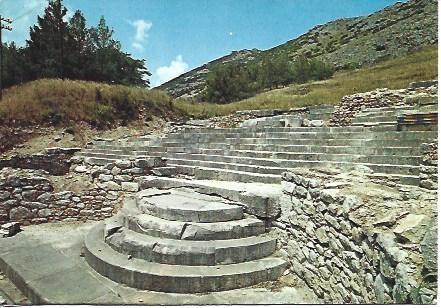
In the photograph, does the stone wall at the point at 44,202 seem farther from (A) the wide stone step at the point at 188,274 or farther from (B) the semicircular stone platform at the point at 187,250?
(A) the wide stone step at the point at 188,274

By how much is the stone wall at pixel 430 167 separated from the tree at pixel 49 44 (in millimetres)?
13685

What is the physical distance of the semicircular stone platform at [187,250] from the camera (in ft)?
13.1

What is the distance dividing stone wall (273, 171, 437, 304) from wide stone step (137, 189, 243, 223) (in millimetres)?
630

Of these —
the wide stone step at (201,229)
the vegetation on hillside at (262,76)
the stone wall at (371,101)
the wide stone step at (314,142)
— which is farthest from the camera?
the vegetation on hillside at (262,76)

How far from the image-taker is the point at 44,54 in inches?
578

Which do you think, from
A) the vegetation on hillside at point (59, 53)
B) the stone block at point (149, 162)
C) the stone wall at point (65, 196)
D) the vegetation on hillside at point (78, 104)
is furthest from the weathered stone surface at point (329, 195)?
the vegetation on hillside at point (59, 53)

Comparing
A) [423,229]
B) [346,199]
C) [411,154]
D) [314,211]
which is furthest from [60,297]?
[411,154]

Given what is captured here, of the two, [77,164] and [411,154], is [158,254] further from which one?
[77,164]

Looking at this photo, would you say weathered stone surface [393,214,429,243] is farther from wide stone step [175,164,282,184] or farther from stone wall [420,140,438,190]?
wide stone step [175,164,282,184]

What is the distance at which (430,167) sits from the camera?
3408mm

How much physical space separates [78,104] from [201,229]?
9800 millimetres

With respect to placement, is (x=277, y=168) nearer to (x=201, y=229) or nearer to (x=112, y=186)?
(x=201, y=229)

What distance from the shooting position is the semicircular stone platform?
3982mm

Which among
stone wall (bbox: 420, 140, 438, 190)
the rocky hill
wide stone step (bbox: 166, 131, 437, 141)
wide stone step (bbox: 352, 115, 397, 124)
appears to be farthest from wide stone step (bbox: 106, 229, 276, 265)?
wide stone step (bbox: 352, 115, 397, 124)
